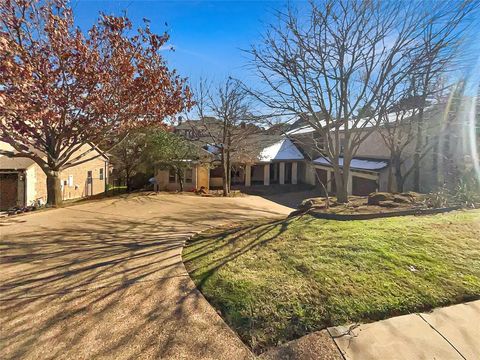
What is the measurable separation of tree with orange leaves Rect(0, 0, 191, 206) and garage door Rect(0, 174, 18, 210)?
467 centimetres

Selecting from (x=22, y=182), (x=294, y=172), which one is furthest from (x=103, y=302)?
(x=294, y=172)

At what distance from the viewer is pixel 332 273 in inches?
148

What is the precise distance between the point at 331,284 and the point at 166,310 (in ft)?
6.73

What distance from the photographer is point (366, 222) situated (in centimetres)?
601

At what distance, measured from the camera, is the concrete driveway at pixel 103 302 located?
2.57 meters

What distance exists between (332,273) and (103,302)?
9.78ft

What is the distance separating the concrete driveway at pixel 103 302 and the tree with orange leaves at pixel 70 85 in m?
3.46

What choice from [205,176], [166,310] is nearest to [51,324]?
[166,310]

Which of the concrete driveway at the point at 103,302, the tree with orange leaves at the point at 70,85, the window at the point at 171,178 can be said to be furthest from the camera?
the window at the point at 171,178

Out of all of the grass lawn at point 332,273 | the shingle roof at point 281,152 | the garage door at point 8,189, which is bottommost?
the grass lawn at point 332,273

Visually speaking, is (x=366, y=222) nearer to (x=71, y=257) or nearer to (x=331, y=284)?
(x=331, y=284)

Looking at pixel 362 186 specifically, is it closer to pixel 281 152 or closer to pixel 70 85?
pixel 281 152

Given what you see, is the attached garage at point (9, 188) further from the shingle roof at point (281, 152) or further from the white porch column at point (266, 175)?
the white porch column at point (266, 175)

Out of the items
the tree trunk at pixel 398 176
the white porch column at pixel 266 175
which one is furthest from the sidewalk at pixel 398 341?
the white porch column at pixel 266 175
